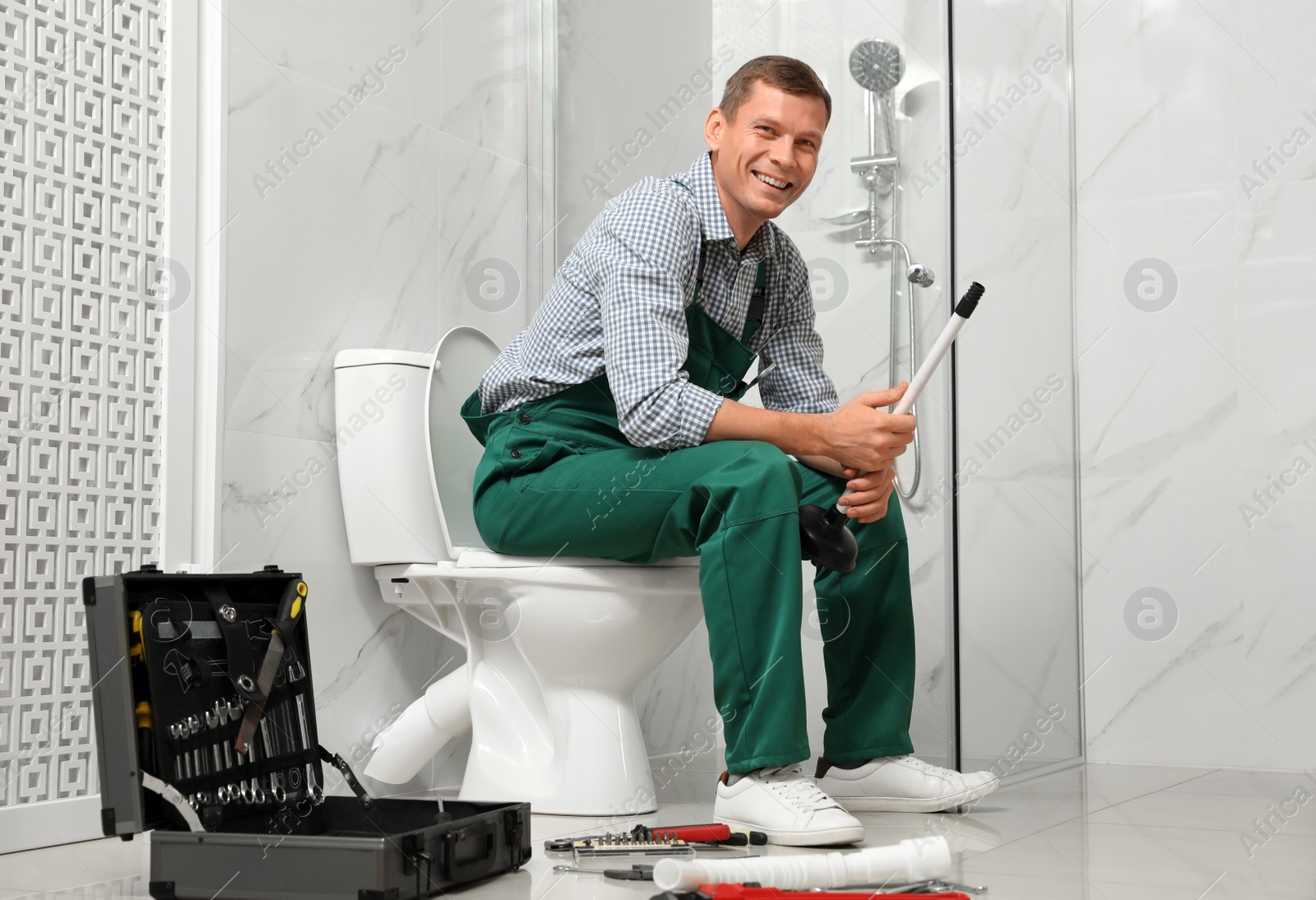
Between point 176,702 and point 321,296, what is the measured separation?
0.81 m

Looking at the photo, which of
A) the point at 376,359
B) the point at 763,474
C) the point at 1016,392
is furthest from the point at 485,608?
the point at 1016,392

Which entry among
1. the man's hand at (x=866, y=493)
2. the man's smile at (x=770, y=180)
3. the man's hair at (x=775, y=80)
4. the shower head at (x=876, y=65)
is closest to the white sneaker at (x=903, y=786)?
the man's hand at (x=866, y=493)

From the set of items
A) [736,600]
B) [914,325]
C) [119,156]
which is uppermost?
[119,156]

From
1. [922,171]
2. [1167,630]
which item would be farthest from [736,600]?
[1167,630]

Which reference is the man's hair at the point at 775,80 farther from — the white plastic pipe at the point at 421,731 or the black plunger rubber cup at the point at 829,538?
the white plastic pipe at the point at 421,731

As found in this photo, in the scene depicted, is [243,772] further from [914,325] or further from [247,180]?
[914,325]

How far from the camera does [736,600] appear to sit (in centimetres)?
132

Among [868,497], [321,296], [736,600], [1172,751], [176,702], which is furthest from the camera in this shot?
[1172,751]

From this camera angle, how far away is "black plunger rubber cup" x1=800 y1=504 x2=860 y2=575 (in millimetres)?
1394

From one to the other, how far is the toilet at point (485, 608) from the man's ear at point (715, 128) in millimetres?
477

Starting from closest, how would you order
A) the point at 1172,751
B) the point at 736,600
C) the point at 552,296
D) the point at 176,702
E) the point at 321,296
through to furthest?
1. the point at 176,702
2. the point at 736,600
3. the point at 552,296
4. the point at 321,296
5. the point at 1172,751

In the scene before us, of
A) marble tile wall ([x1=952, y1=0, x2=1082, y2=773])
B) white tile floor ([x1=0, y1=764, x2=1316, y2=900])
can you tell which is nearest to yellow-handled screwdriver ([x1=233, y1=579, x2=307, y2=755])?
white tile floor ([x1=0, y1=764, x2=1316, y2=900])

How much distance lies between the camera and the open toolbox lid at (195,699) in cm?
106

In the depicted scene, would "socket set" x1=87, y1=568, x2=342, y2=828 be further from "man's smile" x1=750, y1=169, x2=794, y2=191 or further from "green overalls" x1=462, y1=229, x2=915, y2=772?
"man's smile" x1=750, y1=169, x2=794, y2=191
